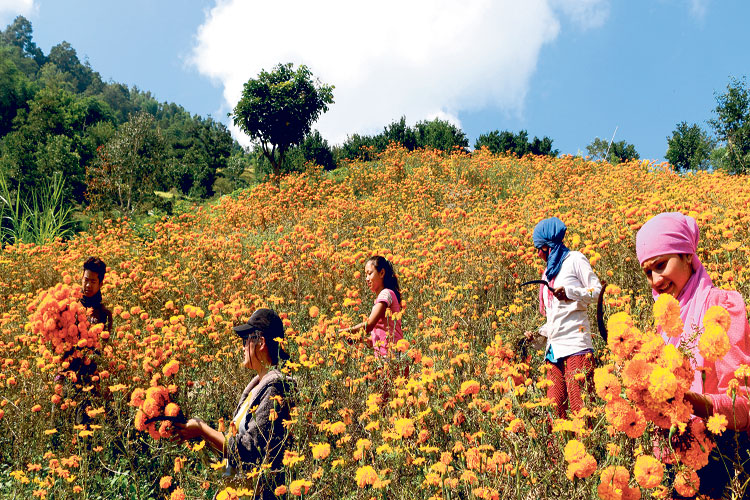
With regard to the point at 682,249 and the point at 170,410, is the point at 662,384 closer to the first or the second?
the point at 682,249

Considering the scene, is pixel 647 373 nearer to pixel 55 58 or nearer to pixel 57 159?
pixel 57 159

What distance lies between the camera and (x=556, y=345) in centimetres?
302

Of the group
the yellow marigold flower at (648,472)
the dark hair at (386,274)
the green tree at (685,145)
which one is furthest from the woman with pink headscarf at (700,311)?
the green tree at (685,145)

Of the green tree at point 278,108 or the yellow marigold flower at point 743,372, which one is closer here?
the yellow marigold flower at point 743,372

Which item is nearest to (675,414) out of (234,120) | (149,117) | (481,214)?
(481,214)

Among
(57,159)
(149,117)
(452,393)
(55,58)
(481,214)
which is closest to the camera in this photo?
(452,393)

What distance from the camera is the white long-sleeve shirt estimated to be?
293 centimetres

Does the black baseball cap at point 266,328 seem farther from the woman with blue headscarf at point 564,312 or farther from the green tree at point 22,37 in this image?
the green tree at point 22,37

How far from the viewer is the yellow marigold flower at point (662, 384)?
91cm

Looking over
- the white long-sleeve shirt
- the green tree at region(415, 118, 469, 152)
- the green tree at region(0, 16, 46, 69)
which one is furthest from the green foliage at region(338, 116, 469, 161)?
the green tree at region(0, 16, 46, 69)

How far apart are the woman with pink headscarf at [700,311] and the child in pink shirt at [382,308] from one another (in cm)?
198

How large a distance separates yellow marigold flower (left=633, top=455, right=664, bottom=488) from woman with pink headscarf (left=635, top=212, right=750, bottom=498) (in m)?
0.17

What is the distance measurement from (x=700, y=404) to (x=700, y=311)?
45cm

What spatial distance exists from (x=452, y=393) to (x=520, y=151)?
106 feet
